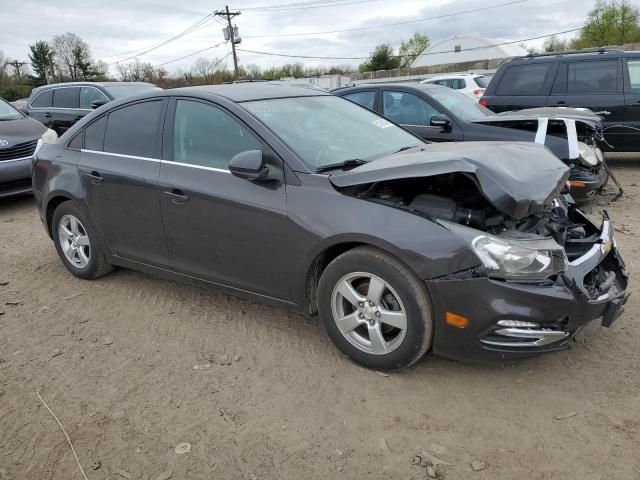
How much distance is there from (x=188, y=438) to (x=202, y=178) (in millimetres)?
1673

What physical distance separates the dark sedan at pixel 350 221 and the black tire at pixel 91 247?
31 mm

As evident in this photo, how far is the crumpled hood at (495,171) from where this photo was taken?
2666 millimetres

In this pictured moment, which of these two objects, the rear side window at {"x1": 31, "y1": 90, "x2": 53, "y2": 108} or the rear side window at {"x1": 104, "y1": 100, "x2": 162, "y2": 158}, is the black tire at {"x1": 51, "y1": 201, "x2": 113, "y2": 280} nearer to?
the rear side window at {"x1": 104, "y1": 100, "x2": 162, "y2": 158}

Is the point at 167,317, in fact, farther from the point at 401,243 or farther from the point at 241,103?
Result: the point at 401,243

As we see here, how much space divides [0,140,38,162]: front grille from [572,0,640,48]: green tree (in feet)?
170

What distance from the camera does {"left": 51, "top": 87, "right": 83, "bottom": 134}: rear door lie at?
1072cm

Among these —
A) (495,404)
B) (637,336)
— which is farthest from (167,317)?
(637,336)

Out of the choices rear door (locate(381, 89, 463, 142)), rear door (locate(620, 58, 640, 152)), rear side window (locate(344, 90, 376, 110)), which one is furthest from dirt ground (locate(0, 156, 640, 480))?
rear door (locate(620, 58, 640, 152))

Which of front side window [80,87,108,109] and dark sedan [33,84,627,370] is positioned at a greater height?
front side window [80,87,108,109]

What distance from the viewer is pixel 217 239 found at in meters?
3.46

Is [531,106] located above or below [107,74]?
below

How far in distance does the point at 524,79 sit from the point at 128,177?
7394mm

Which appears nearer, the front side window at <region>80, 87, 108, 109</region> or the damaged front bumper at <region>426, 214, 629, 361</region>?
the damaged front bumper at <region>426, 214, 629, 361</region>

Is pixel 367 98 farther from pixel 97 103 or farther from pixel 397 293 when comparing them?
pixel 397 293
